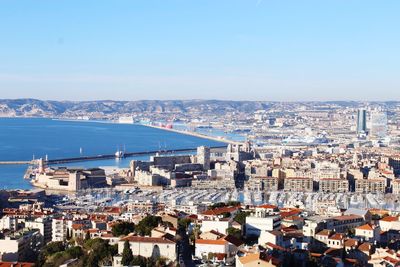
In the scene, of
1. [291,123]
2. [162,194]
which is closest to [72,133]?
[291,123]

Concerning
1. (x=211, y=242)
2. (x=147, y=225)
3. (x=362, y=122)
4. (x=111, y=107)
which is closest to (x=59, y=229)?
(x=147, y=225)

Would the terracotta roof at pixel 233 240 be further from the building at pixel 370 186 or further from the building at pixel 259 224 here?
the building at pixel 370 186

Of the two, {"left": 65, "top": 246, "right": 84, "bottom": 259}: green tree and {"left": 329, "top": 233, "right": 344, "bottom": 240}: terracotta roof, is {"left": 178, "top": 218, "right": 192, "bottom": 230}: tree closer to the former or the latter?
{"left": 65, "top": 246, "right": 84, "bottom": 259}: green tree

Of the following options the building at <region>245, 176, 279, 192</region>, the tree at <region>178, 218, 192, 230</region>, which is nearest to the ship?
the building at <region>245, 176, 279, 192</region>

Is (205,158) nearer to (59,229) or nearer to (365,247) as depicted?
(59,229)

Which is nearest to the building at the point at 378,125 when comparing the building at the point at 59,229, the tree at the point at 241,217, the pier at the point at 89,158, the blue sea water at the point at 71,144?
the blue sea water at the point at 71,144
